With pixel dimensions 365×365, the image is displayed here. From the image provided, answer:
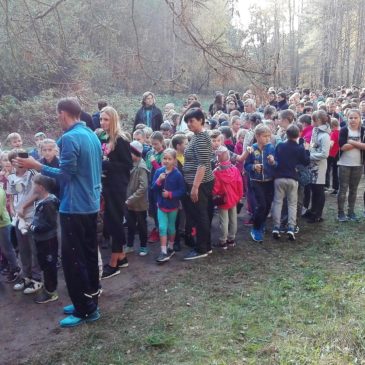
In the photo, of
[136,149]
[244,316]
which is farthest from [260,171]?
[244,316]

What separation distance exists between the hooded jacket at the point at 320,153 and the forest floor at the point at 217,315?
134 cm

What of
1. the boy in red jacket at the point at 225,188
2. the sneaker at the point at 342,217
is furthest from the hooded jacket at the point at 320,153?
the boy in red jacket at the point at 225,188

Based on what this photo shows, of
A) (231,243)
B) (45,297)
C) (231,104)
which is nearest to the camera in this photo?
(45,297)

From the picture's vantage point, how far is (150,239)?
6.68m

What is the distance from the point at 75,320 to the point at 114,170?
1.78 metres

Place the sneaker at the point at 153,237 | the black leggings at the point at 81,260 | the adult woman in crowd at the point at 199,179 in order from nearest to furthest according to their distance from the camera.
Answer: the black leggings at the point at 81,260 → the adult woman in crowd at the point at 199,179 → the sneaker at the point at 153,237

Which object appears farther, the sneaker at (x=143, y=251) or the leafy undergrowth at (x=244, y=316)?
the sneaker at (x=143, y=251)

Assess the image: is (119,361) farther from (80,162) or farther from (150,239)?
(150,239)

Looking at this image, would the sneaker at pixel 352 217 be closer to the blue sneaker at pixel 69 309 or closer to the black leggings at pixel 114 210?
the black leggings at pixel 114 210

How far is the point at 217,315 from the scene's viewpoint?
429cm

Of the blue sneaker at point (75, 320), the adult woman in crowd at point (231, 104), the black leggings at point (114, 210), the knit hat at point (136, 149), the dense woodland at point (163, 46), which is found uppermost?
A: the dense woodland at point (163, 46)

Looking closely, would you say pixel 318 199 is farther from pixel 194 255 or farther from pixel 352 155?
pixel 194 255

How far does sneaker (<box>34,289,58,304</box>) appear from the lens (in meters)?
4.73

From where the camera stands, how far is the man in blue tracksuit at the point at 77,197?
3830 mm
